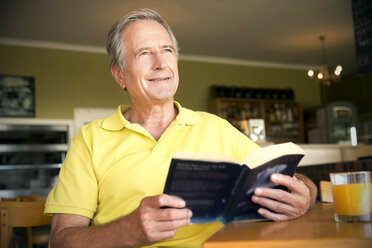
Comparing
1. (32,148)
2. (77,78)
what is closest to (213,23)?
(77,78)

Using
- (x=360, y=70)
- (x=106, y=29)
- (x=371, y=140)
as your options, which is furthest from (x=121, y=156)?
(x=371, y=140)

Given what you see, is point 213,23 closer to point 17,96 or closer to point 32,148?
point 17,96

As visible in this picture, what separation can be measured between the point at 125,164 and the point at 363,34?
368 centimetres

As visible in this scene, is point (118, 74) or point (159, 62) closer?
point (159, 62)

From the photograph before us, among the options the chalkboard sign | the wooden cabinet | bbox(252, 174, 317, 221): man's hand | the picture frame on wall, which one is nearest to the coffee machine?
the wooden cabinet

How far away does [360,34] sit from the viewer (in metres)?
4.23

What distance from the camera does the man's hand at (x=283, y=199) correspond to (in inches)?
39.2

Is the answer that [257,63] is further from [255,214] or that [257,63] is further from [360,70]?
[255,214]

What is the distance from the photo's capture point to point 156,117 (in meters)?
1.44

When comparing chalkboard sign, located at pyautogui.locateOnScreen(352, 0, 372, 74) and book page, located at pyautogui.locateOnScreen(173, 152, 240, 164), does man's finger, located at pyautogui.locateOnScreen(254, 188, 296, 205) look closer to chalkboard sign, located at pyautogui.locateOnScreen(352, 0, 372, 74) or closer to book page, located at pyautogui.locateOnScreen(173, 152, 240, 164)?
book page, located at pyautogui.locateOnScreen(173, 152, 240, 164)

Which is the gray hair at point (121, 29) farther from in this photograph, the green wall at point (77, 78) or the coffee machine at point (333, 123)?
the coffee machine at point (333, 123)

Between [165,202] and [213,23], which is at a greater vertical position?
[213,23]

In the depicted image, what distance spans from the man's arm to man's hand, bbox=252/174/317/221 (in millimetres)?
209

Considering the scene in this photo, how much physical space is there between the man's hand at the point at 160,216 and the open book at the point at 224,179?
27 mm
